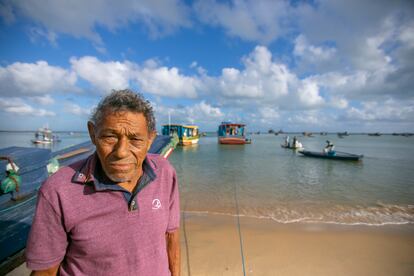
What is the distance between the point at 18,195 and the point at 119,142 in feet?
12.5

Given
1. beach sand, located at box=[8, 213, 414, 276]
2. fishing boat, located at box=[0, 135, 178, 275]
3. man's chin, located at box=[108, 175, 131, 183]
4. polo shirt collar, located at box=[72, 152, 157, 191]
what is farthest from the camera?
beach sand, located at box=[8, 213, 414, 276]

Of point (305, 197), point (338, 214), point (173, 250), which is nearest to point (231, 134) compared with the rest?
point (305, 197)

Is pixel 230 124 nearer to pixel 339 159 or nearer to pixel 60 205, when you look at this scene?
pixel 339 159

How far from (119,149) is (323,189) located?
39.7 feet

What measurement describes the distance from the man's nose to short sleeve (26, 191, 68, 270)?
413 mm

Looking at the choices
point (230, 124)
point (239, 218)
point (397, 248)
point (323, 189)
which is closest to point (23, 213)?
point (239, 218)

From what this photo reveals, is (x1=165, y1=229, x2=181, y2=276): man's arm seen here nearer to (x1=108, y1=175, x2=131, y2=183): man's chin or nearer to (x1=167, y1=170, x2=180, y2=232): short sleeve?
(x1=167, y1=170, x2=180, y2=232): short sleeve

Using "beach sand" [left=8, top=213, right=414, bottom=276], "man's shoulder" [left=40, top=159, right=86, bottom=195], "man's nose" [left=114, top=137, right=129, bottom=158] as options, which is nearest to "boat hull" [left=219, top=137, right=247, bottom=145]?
"beach sand" [left=8, top=213, right=414, bottom=276]

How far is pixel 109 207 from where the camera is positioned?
1.15m

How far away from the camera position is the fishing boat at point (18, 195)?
2.86m

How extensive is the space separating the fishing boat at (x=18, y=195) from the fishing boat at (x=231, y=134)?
1429 inches

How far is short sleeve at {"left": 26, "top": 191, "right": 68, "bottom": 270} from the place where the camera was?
40.2 inches

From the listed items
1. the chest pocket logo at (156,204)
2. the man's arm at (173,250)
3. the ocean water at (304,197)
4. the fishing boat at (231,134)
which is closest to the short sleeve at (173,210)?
the man's arm at (173,250)

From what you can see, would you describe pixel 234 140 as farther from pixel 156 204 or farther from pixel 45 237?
pixel 45 237
